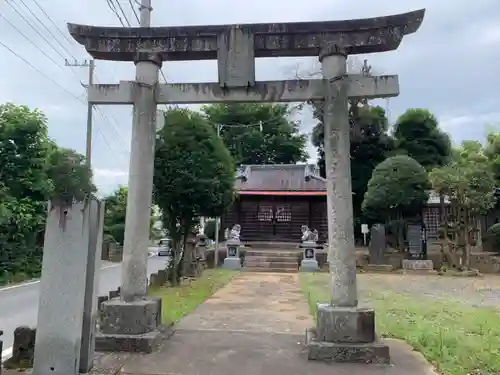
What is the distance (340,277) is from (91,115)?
49.4 feet

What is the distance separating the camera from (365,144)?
30391 mm

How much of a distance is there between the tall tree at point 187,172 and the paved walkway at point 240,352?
129 inches

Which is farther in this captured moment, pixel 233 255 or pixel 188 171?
pixel 233 255

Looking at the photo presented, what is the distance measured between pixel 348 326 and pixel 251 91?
3.53 m

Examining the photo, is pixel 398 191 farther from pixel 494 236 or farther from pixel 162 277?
pixel 162 277

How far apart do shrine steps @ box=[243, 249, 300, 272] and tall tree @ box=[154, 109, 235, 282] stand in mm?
8386

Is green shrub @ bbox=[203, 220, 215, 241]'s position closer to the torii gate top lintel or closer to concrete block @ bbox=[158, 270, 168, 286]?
concrete block @ bbox=[158, 270, 168, 286]

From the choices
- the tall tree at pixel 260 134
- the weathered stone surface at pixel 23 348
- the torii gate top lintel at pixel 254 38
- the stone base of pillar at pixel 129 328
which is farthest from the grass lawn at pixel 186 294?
the tall tree at pixel 260 134

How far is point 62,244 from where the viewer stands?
13.8 ft

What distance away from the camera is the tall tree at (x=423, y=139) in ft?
95.7

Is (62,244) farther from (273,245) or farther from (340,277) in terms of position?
(273,245)

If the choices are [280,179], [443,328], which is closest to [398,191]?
[280,179]

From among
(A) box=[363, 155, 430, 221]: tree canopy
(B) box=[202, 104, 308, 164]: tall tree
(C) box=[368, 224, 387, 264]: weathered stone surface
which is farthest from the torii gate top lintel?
(B) box=[202, 104, 308, 164]: tall tree

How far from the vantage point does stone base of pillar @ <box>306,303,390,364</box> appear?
531cm
